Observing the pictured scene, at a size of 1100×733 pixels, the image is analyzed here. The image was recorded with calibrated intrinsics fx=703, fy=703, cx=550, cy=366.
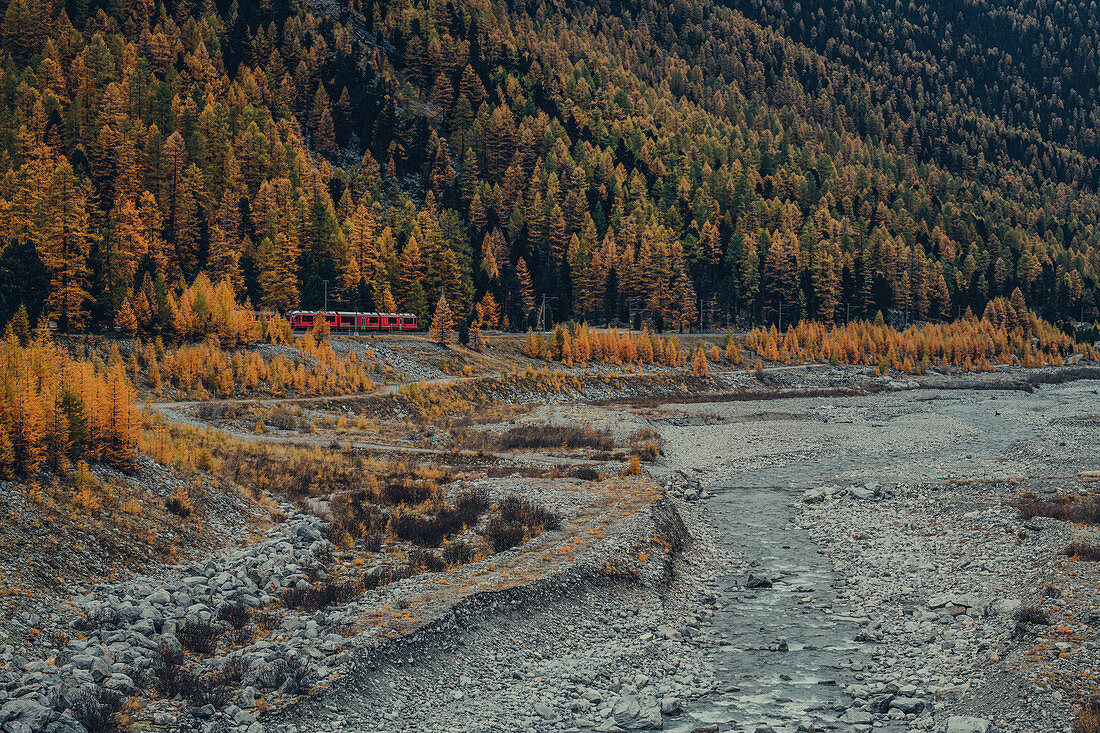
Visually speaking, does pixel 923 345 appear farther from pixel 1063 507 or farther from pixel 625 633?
pixel 625 633

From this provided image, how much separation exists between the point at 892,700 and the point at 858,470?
94.0ft

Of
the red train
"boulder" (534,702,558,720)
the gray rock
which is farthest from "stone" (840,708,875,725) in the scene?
the red train

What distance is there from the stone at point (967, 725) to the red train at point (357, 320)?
74.4 metres

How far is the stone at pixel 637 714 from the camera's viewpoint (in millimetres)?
13656

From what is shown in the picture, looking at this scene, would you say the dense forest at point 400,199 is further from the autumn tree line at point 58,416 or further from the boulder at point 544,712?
the boulder at point 544,712

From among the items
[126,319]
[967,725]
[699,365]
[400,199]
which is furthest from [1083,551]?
[400,199]

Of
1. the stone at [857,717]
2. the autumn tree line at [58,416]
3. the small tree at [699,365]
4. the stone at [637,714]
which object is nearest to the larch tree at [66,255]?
the autumn tree line at [58,416]

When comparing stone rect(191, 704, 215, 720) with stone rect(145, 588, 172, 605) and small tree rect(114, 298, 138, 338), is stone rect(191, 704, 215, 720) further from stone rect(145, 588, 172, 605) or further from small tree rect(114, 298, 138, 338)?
small tree rect(114, 298, 138, 338)

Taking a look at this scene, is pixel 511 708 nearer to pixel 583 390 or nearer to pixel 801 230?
pixel 583 390

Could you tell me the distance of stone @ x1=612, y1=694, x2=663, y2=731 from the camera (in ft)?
44.8

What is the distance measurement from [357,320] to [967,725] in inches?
3093

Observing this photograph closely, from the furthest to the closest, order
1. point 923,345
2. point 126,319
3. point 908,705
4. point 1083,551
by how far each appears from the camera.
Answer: point 923,345 → point 126,319 → point 1083,551 → point 908,705

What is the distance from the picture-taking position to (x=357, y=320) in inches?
3307

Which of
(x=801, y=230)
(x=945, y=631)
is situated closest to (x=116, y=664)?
(x=945, y=631)
